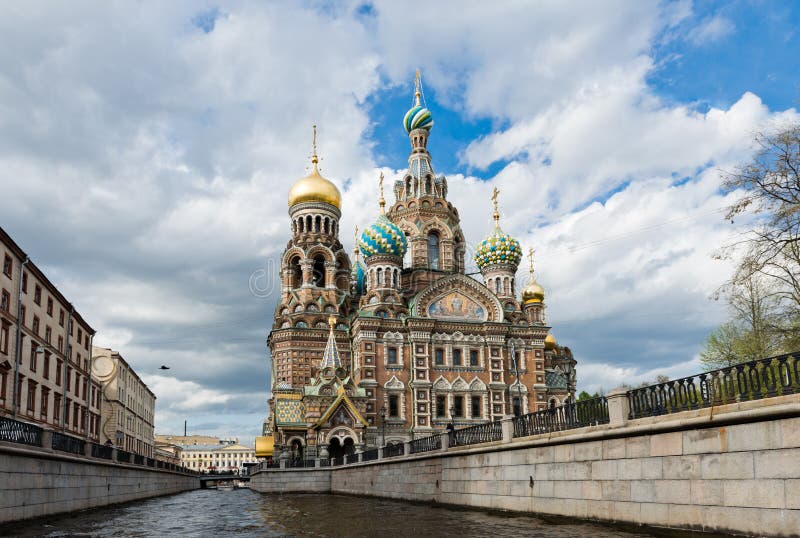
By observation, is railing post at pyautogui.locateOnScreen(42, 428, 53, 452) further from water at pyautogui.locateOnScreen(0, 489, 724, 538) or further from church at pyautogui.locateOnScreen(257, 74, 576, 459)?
church at pyautogui.locateOnScreen(257, 74, 576, 459)

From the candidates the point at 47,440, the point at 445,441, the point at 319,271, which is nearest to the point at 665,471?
the point at 445,441

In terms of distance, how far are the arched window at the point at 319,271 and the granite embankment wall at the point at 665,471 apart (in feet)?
123

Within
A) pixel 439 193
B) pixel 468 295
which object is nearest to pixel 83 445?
pixel 468 295

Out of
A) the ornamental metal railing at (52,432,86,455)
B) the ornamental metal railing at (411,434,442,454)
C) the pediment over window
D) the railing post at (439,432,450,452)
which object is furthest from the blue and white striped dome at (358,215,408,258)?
the ornamental metal railing at (52,432,86,455)

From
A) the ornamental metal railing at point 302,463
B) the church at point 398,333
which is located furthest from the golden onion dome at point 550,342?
the ornamental metal railing at point 302,463

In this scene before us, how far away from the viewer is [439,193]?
199ft

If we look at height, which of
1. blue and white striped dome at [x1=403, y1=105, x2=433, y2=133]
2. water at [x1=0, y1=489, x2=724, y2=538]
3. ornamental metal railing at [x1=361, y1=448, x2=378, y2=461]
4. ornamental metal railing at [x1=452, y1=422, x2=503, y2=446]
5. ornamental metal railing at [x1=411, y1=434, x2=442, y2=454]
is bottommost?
water at [x1=0, y1=489, x2=724, y2=538]

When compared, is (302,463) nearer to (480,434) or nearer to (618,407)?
(480,434)

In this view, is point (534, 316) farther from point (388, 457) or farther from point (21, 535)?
point (21, 535)

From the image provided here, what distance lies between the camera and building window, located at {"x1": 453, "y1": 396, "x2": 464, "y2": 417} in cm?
4916

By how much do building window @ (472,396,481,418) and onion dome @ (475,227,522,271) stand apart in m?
10.6

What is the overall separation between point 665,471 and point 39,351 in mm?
26914

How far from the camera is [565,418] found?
17328mm

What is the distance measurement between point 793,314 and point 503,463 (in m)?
10.3
